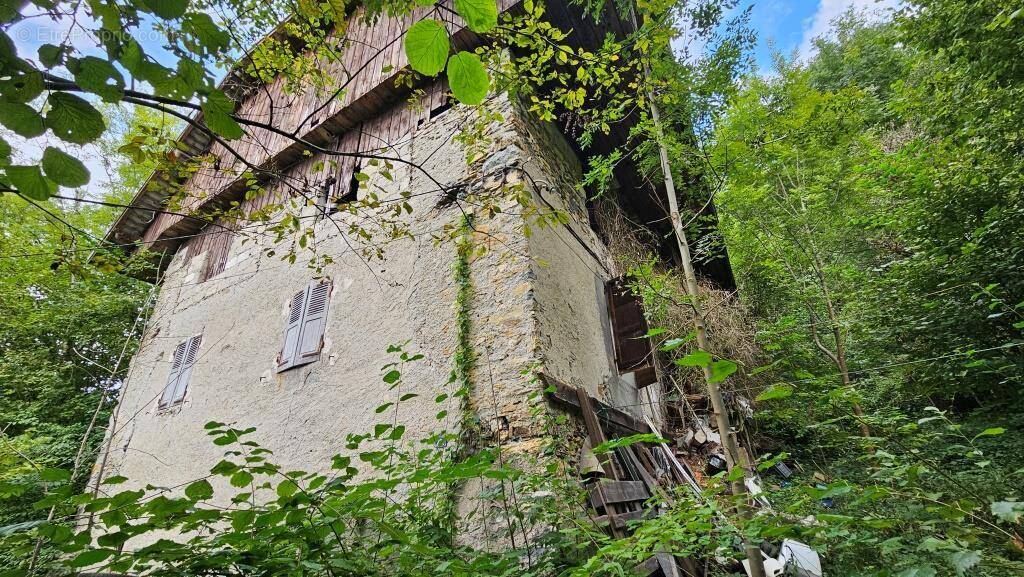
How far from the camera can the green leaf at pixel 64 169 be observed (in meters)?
1.00

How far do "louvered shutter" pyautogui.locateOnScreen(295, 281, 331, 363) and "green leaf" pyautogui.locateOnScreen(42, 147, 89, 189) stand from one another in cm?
363

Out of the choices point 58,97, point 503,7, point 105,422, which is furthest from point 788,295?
point 105,422

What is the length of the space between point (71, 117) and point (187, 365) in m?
6.13

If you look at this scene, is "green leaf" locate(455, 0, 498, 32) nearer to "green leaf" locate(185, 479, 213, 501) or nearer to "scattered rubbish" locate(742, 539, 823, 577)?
"green leaf" locate(185, 479, 213, 501)

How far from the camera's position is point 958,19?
4.84 meters

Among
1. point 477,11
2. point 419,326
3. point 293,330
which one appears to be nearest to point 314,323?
point 293,330

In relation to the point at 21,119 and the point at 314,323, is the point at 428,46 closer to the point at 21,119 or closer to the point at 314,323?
the point at 21,119

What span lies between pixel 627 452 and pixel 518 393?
1318mm

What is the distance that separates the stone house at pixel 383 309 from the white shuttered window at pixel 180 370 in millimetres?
31

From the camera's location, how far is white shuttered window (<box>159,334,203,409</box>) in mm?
5582

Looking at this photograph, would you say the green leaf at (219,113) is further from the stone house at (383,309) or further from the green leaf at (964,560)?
the green leaf at (964,560)

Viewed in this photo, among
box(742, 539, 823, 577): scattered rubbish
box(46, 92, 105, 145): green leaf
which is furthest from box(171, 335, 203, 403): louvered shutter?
box(742, 539, 823, 577): scattered rubbish

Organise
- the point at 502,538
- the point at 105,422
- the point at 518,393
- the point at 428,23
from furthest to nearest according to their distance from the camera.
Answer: the point at 105,422
the point at 518,393
the point at 502,538
the point at 428,23

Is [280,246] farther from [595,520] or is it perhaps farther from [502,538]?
[595,520]
